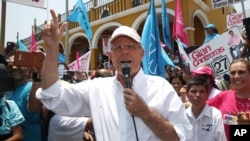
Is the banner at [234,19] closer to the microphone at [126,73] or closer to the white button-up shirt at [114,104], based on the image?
the white button-up shirt at [114,104]

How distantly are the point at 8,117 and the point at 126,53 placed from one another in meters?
1.29

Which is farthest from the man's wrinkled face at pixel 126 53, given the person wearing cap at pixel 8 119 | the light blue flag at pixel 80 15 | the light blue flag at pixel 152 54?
the light blue flag at pixel 80 15

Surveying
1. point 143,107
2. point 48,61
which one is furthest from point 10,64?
point 143,107

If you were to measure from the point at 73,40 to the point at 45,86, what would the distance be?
60.7ft

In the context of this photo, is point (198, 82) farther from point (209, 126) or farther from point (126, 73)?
point (126, 73)

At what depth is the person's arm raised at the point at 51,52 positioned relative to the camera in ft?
6.41

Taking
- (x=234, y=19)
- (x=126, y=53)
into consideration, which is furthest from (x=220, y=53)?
(x=126, y=53)

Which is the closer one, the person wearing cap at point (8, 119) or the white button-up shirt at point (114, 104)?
the white button-up shirt at point (114, 104)

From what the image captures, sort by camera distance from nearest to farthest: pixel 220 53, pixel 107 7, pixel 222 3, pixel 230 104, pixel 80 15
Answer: pixel 230 104
pixel 220 53
pixel 222 3
pixel 80 15
pixel 107 7

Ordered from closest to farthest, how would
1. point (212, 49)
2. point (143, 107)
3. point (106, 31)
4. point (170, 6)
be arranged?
point (143, 107) → point (212, 49) → point (170, 6) → point (106, 31)

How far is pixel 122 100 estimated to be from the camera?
1999mm

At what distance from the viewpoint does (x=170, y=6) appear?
47.2ft

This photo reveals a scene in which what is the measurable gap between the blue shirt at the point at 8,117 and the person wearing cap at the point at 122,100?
2.87ft

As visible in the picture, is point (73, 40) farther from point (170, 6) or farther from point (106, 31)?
point (170, 6)
